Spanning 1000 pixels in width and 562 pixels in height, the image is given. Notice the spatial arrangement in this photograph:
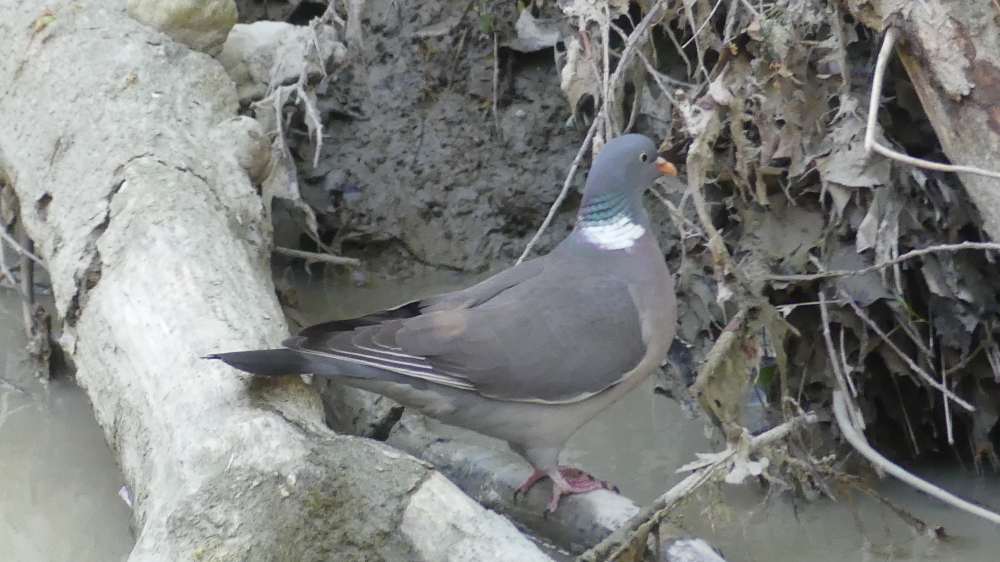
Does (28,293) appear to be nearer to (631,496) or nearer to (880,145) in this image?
(631,496)

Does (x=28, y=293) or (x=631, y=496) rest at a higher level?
(x=28, y=293)

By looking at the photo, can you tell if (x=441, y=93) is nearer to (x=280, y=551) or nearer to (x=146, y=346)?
(x=146, y=346)

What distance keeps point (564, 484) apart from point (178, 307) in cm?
114

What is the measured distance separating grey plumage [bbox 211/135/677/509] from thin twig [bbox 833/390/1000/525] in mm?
629

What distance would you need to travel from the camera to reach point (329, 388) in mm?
2900

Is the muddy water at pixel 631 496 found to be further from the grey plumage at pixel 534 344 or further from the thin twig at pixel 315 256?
the thin twig at pixel 315 256

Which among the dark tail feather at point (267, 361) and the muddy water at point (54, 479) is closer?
the dark tail feather at point (267, 361)

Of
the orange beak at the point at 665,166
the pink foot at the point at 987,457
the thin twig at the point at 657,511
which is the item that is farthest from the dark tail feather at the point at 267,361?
the pink foot at the point at 987,457

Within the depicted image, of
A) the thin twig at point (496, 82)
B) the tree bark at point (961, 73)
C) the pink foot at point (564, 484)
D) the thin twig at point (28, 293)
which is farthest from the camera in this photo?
the thin twig at point (496, 82)

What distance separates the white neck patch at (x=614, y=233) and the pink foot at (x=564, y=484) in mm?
661

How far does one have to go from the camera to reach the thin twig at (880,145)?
79.0 inches

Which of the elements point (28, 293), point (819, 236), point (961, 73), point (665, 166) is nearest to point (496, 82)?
point (665, 166)

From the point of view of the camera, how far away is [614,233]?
2.79 meters

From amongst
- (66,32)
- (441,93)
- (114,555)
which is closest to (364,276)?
(441,93)
